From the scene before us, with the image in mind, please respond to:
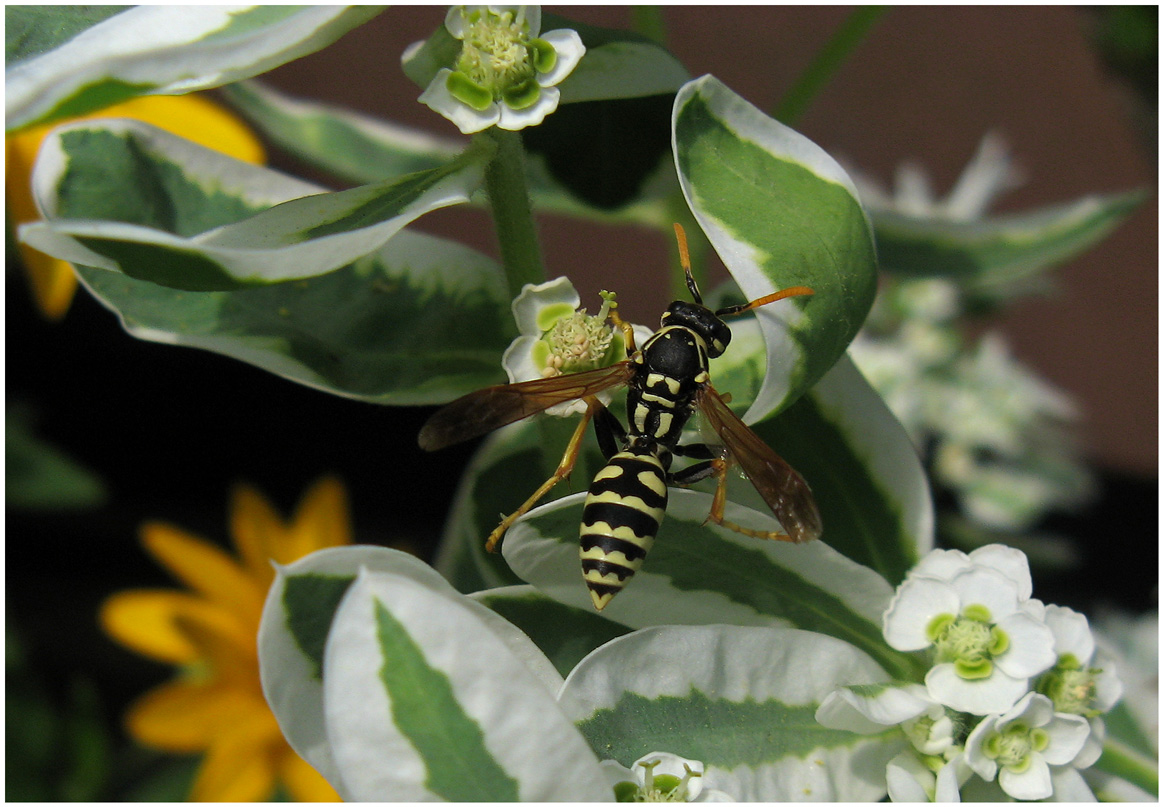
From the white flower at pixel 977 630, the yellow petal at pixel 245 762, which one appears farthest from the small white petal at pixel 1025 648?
the yellow petal at pixel 245 762

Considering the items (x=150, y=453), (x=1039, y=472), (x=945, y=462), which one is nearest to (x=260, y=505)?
(x=150, y=453)

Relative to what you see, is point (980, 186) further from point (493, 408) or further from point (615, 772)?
point (615, 772)

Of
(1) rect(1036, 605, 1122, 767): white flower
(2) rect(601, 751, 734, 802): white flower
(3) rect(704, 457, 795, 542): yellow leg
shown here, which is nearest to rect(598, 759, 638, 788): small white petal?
(2) rect(601, 751, 734, 802): white flower

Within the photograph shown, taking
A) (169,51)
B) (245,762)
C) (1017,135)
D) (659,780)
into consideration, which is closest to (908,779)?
(659,780)

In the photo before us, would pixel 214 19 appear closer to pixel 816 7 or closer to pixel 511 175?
pixel 511 175

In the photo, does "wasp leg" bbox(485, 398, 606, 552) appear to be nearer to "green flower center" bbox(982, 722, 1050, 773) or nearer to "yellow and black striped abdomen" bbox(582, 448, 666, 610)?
"yellow and black striped abdomen" bbox(582, 448, 666, 610)

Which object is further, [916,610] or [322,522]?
[322,522]

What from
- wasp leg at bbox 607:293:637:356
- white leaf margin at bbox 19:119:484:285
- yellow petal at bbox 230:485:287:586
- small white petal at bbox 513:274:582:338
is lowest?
yellow petal at bbox 230:485:287:586
